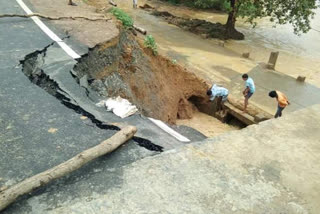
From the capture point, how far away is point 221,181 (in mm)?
3221

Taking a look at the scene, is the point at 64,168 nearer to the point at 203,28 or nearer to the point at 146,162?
the point at 146,162

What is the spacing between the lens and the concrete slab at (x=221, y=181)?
9.36 ft

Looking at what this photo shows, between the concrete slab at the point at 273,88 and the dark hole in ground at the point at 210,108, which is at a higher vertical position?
the concrete slab at the point at 273,88

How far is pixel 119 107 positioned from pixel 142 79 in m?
4.20

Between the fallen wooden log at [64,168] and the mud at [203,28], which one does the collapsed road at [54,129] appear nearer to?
the fallen wooden log at [64,168]

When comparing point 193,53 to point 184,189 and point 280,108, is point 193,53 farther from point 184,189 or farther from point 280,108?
point 184,189

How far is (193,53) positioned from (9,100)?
35.5ft

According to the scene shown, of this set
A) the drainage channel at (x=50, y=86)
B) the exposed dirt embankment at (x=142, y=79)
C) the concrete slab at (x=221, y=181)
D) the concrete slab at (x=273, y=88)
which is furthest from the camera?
the concrete slab at (x=273, y=88)

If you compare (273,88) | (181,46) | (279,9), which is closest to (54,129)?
(273,88)

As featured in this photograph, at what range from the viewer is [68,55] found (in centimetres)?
609

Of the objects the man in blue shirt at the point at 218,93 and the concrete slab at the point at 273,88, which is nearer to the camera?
the man in blue shirt at the point at 218,93

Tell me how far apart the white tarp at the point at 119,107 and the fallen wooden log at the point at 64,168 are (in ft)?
→ 2.25

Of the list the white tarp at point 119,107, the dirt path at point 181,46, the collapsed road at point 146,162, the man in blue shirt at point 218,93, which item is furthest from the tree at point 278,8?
the white tarp at point 119,107

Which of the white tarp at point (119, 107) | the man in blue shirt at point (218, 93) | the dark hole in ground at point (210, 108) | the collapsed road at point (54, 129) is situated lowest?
the dark hole in ground at point (210, 108)
